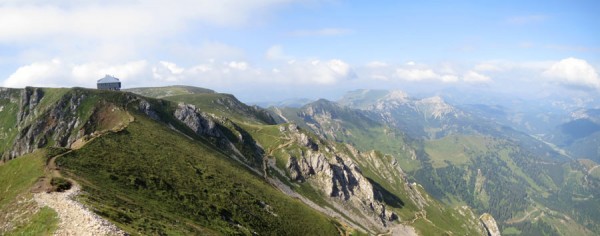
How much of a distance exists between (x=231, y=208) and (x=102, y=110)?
103 metres

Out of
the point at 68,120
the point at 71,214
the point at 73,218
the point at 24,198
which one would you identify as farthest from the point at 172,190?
the point at 68,120

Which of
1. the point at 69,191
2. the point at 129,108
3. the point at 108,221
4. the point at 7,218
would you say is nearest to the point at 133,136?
the point at 129,108

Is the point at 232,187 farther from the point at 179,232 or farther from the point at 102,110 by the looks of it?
the point at 102,110

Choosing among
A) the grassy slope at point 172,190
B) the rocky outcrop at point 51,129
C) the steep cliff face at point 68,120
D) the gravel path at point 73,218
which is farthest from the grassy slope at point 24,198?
the rocky outcrop at point 51,129

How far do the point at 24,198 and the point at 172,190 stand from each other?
4431 centimetres

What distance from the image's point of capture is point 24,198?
7031 cm

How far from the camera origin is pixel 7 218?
64125 mm

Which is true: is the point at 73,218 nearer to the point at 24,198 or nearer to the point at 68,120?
the point at 24,198

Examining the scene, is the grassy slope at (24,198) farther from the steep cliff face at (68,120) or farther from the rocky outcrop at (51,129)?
the rocky outcrop at (51,129)

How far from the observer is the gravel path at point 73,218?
53844 mm

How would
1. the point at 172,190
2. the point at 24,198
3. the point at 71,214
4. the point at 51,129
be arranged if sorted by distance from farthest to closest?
the point at 51,129 < the point at 172,190 < the point at 24,198 < the point at 71,214

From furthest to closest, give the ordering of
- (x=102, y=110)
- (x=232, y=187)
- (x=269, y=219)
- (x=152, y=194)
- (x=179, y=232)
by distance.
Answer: (x=102, y=110), (x=232, y=187), (x=269, y=219), (x=152, y=194), (x=179, y=232)

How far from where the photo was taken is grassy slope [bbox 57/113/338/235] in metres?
79.9

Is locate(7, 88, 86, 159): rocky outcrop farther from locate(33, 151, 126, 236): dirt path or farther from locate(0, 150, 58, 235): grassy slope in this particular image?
locate(33, 151, 126, 236): dirt path
